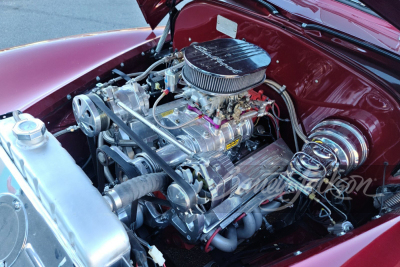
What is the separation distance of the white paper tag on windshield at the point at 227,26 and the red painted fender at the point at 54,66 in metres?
0.51

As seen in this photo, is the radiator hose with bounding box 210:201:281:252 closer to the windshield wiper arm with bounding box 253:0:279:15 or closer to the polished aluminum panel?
the polished aluminum panel

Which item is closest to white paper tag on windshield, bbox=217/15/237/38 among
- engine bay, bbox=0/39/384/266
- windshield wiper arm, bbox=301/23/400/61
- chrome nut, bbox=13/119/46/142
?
engine bay, bbox=0/39/384/266

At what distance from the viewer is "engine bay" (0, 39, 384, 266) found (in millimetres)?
926

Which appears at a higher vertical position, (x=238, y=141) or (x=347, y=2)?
(x=347, y=2)

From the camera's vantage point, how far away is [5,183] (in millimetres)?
824

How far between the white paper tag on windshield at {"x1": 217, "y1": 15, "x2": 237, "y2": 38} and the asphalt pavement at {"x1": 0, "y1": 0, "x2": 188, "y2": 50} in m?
2.50

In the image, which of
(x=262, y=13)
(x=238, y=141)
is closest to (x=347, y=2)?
(x=262, y=13)

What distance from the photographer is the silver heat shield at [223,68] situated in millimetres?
1064

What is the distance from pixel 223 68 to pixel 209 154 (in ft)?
1.00

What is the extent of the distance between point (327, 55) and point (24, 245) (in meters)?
1.18

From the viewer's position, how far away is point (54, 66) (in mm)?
1712

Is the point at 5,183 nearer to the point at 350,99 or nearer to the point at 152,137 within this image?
the point at 152,137

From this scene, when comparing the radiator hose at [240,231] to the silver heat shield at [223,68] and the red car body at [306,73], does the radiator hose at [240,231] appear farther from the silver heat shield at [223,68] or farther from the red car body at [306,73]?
the silver heat shield at [223,68]

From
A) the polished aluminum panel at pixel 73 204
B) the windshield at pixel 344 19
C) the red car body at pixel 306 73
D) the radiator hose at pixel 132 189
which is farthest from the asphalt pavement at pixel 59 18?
the polished aluminum panel at pixel 73 204
